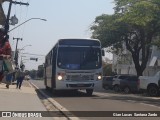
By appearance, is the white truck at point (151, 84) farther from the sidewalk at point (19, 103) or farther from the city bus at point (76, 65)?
the sidewalk at point (19, 103)

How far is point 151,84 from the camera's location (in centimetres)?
3388

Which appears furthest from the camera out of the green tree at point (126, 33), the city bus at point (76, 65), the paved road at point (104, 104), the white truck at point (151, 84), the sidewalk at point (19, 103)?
the green tree at point (126, 33)


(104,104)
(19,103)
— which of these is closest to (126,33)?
(104,104)

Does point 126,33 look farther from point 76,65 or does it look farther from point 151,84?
point 76,65

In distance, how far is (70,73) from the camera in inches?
998

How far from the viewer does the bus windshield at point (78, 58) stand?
25359mm

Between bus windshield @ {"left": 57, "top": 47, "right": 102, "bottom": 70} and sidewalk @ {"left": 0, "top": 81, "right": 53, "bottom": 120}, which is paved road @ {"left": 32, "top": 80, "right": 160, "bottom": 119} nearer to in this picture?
sidewalk @ {"left": 0, "top": 81, "right": 53, "bottom": 120}

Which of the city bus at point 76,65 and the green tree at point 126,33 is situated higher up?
the green tree at point 126,33

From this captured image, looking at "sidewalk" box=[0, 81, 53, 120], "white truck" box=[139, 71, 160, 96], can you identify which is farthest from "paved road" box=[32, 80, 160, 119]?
"white truck" box=[139, 71, 160, 96]

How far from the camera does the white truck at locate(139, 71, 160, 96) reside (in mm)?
33094

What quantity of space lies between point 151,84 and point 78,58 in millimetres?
10295

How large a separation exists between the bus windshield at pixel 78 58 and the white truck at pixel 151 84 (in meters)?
8.49

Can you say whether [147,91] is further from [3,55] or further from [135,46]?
[3,55]

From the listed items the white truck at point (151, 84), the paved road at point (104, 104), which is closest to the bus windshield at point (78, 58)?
the paved road at point (104, 104)
